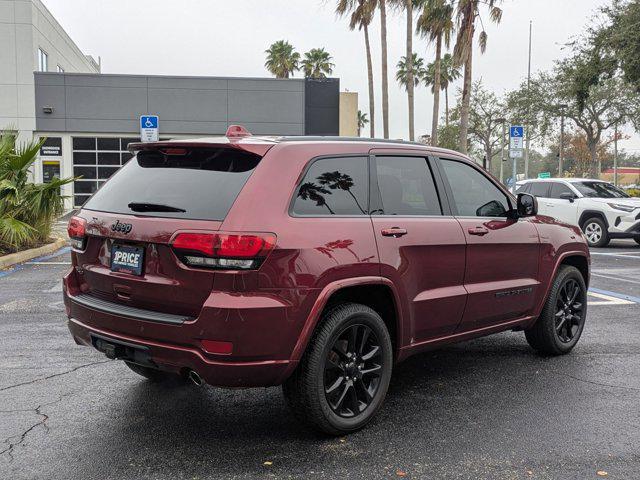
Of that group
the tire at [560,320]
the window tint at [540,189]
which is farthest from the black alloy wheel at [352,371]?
the window tint at [540,189]

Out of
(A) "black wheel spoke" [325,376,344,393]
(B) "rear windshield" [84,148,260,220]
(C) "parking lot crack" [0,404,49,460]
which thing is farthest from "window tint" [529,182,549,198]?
(C) "parking lot crack" [0,404,49,460]

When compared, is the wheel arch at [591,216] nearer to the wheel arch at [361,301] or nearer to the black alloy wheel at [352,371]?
the wheel arch at [361,301]

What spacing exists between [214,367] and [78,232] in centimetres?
139

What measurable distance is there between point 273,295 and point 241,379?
48 cm

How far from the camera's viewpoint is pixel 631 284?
10.0 meters

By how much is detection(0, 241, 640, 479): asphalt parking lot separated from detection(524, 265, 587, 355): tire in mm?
148

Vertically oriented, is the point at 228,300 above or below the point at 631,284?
above

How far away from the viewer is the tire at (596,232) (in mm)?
15914

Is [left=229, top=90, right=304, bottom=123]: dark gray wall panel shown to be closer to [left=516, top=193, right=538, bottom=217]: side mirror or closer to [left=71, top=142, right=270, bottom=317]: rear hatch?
[left=516, top=193, right=538, bottom=217]: side mirror

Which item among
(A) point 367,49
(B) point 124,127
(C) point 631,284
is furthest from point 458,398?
(A) point 367,49

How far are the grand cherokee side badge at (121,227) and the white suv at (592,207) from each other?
551 inches

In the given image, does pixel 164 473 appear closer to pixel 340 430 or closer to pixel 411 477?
pixel 340 430

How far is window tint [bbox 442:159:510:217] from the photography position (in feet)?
15.8

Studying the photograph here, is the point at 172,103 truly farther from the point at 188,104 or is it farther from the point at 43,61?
the point at 43,61
